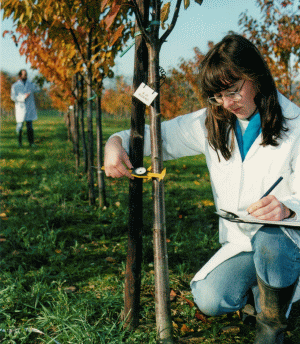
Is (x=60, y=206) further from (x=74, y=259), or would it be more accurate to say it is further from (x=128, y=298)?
(x=128, y=298)

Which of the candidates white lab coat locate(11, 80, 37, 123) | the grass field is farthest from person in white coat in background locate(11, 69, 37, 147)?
the grass field

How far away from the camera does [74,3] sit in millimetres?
3146

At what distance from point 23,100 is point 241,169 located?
864 centimetres

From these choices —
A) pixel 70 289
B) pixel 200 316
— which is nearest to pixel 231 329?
pixel 200 316

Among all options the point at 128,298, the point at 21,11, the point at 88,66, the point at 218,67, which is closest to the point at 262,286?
the point at 128,298

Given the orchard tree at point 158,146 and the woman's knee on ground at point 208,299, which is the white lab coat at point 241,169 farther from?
the orchard tree at point 158,146

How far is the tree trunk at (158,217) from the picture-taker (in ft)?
4.95

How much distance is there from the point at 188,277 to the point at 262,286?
817mm

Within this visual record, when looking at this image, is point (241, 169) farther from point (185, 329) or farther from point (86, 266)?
point (86, 266)

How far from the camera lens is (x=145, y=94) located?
1514 mm

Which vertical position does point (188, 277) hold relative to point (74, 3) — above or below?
below

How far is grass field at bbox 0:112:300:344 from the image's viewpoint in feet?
5.78

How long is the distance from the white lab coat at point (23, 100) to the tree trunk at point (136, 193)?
8358 mm

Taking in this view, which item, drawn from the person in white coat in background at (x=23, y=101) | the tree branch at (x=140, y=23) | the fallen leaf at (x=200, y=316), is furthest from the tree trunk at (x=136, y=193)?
the person in white coat in background at (x=23, y=101)
